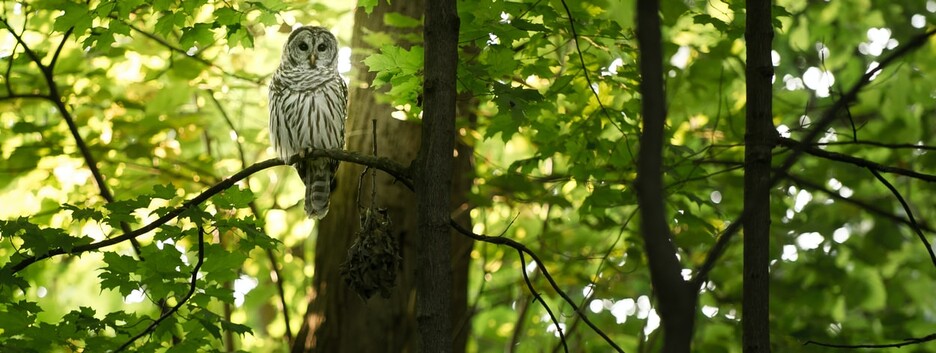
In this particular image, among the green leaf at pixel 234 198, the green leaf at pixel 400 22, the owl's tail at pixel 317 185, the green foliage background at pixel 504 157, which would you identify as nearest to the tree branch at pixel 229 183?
the green foliage background at pixel 504 157

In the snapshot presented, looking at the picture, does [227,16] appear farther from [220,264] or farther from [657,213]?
[657,213]

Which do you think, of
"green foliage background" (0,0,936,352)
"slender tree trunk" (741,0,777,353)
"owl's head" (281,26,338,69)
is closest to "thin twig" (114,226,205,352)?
"green foliage background" (0,0,936,352)

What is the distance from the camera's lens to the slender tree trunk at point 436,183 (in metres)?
2.34

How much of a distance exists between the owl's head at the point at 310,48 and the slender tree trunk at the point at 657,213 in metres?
3.78

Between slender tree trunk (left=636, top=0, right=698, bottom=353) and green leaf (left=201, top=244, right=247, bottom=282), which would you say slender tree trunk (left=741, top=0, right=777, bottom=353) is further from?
green leaf (left=201, top=244, right=247, bottom=282)

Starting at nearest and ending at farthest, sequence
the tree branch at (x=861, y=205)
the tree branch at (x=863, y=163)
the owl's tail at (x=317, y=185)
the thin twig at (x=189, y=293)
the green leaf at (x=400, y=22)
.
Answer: the tree branch at (x=861, y=205)
the tree branch at (x=863, y=163)
the thin twig at (x=189, y=293)
the green leaf at (x=400, y=22)
the owl's tail at (x=317, y=185)

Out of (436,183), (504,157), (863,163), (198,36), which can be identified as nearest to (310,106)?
(198,36)

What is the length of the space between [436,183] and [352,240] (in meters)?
2.87

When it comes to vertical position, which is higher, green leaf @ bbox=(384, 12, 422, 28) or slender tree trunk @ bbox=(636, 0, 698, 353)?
green leaf @ bbox=(384, 12, 422, 28)

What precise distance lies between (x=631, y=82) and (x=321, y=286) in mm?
2143

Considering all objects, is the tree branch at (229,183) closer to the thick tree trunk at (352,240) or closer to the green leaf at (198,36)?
the green leaf at (198,36)

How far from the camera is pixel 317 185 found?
461cm

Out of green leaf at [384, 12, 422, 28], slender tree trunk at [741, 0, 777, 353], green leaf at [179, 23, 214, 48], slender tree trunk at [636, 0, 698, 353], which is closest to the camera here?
slender tree trunk at [636, 0, 698, 353]

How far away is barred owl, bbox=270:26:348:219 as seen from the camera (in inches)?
183
